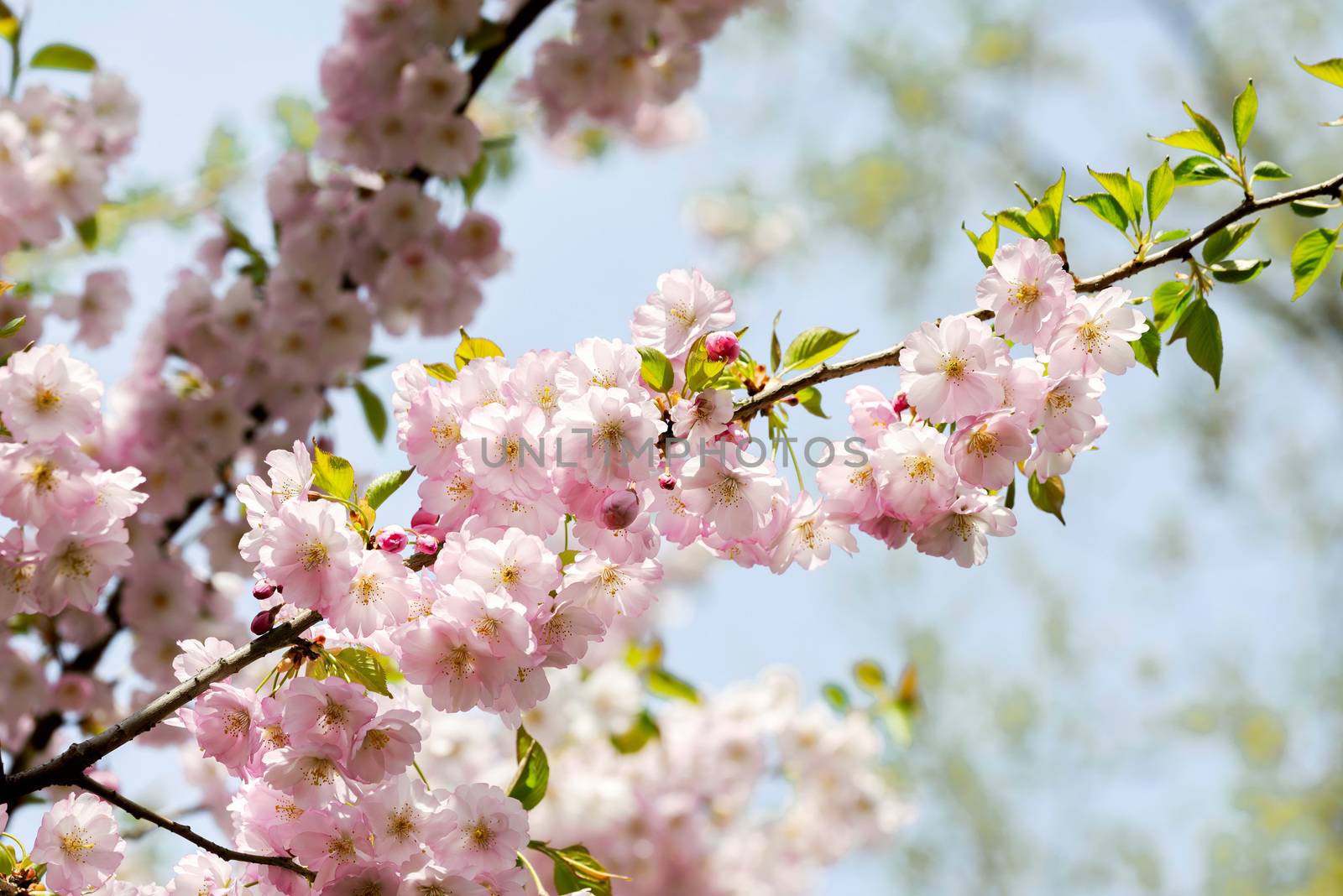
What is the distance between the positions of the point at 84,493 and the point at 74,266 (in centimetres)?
210

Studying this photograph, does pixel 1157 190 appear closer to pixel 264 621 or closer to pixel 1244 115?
pixel 1244 115

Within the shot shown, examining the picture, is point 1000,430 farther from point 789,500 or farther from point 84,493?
point 84,493

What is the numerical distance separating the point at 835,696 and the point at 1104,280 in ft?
5.41

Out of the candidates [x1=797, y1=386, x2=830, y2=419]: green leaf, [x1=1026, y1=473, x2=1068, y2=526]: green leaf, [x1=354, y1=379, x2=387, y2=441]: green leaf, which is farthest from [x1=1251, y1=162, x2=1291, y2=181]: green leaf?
[x1=354, y1=379, x2=387, y2=441]: green leaf

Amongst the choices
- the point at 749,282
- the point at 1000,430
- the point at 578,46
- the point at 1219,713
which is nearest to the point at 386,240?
the point at 578,46

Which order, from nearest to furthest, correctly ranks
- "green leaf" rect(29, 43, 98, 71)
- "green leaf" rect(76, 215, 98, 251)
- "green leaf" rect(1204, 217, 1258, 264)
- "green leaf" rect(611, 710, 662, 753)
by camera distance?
"green leaf" rect(1204, 217, 1258, 264), "green leaf" rect(29, 43, 98, 71), "green leaf" rect(76, 215, 98, 251), "green leaf" rect(611, 710, 662, 753)

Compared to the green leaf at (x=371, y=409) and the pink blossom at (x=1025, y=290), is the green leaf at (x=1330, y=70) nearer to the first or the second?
the pink blossom at (x=1025, y=290)

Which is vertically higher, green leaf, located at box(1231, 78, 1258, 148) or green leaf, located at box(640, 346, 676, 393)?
green leaf, located at box(1231, 78, 1258, 148)

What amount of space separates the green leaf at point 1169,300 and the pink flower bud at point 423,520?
0.67 meters

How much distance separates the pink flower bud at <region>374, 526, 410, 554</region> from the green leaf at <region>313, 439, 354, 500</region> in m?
0.06

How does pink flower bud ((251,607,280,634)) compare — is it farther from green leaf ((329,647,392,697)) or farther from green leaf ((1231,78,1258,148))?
green leaf ((1231,78,1258,148))

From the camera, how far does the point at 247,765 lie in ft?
3.03

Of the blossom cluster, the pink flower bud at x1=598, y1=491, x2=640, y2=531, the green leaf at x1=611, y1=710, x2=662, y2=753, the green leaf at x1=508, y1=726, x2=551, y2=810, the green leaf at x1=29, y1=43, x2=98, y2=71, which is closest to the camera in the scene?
the pink flower bud at x1=598, y1=491, x2=640, y2=531

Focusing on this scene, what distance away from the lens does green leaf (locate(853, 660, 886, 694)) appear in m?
2.48
